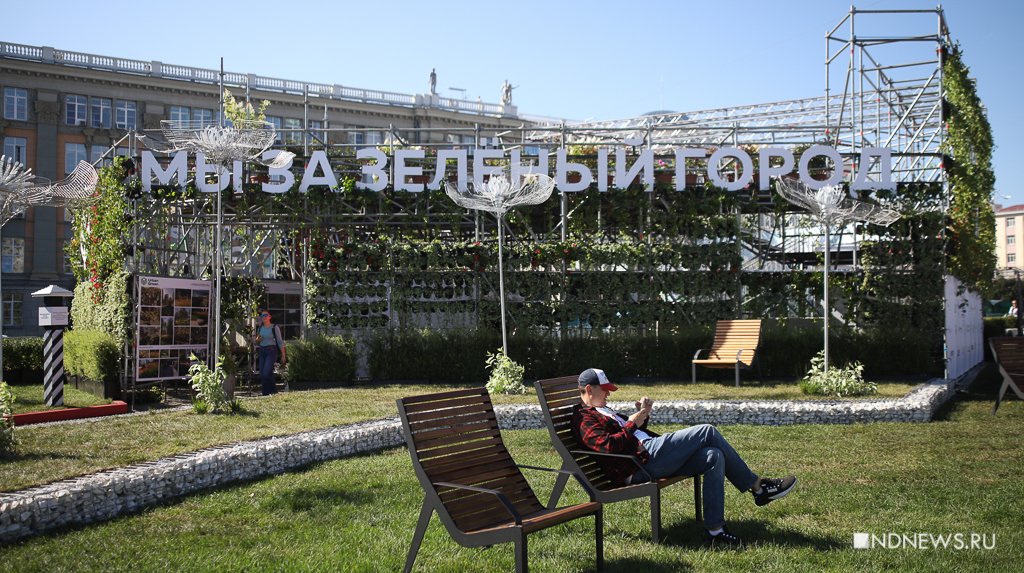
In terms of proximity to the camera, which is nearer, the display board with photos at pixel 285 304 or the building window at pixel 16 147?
the display board with photos at pixel 285 304

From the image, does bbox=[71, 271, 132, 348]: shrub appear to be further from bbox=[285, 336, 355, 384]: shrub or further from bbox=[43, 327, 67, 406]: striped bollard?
bbox=[285, 336, 355, 384]: shrub

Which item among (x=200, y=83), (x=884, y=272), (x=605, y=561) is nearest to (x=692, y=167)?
(x=884, y=272)

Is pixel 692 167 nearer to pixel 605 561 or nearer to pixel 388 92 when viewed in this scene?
pixel 605 561

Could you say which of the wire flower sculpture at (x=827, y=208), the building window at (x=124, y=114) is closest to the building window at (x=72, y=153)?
the building window at (x=124, y=114)

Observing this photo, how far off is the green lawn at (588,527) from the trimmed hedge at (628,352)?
303 inches

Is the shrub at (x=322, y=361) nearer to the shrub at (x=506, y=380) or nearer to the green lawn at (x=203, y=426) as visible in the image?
the green lawn at (x=203, y=426)

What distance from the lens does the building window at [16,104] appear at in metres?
41.7

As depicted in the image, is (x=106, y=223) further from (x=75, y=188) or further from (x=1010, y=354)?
(x=1010, y=354)

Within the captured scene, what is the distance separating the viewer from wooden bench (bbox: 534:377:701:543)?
5.35m

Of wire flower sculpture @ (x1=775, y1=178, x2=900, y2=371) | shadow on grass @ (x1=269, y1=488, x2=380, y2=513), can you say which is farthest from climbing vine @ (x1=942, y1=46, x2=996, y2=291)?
shadow on grass @ (x1=269, y1=488, x2=380, y2=513)

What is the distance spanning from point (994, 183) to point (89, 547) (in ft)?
64.4

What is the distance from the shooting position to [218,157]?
1166 centimetres

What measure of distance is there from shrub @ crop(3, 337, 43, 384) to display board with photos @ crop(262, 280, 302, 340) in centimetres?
481

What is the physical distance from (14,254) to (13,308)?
2.64 m
